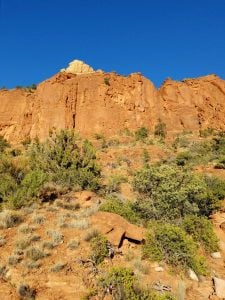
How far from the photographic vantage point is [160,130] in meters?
43.0

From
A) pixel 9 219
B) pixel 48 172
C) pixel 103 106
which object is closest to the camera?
pixel 9 219

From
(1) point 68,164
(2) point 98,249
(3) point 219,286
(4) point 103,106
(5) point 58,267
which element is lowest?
(3) point 219,286

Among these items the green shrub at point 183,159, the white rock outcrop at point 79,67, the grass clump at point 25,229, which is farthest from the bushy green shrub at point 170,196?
the white rock outcrop at point 79,67

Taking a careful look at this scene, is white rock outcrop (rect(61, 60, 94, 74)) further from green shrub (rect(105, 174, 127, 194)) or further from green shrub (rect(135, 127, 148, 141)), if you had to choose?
green shrub (rect(105, 174, 127, 194))

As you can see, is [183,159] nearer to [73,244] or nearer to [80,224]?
[80,224]

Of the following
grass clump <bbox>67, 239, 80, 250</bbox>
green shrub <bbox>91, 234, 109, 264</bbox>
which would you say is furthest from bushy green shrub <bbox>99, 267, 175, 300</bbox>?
grass clump <bbox>67, 239, 80, 250</bbox>

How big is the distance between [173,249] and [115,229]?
1526 millimetres

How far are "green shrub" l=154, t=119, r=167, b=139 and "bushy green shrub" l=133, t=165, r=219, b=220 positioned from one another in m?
25.8

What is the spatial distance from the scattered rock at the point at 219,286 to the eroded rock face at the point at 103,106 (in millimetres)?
35049

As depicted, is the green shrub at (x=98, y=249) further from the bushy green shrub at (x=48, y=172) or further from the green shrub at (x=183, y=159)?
the green shrub at (x=183, y=159)

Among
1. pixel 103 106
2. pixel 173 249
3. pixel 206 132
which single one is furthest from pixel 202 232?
pixel 103 106

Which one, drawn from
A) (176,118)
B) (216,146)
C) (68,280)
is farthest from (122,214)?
(176,118)

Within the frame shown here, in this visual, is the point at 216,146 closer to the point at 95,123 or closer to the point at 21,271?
the point at 95,123

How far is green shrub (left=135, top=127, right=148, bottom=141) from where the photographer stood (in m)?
39.7
